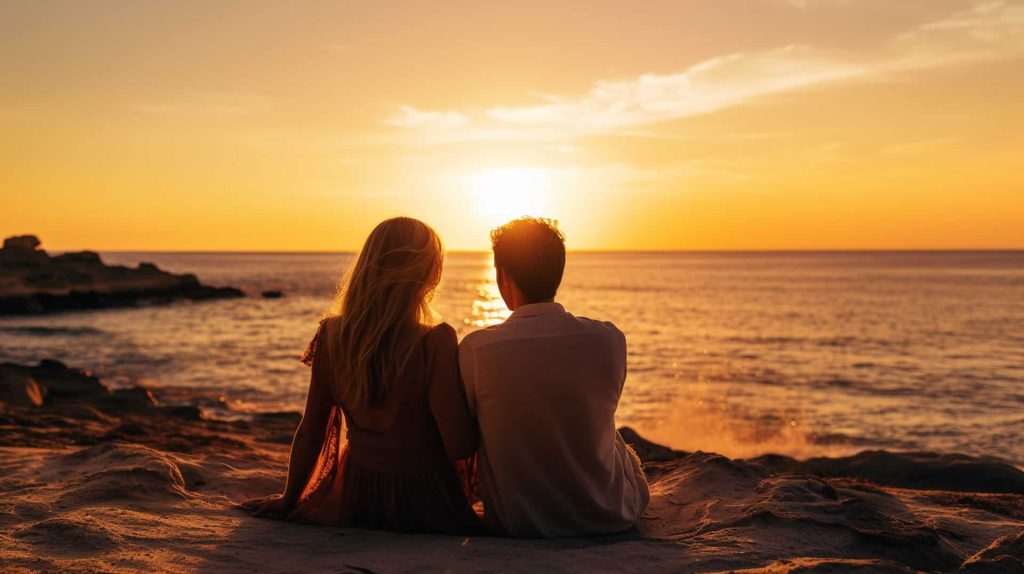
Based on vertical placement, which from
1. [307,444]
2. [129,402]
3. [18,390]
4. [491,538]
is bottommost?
[129,402]

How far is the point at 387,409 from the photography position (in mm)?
3732

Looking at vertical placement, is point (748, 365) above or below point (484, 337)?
below

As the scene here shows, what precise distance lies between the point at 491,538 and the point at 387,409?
2.73 ft

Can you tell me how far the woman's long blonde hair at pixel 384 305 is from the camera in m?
3.58

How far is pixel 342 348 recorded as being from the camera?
3.69 m

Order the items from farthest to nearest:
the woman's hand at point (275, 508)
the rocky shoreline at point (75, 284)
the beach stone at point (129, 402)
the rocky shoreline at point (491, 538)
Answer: the rocky shoreline at point (75, 284)
the beach stone at point (129, 402)
the woman's hand at point (275, 508)
the rocky shoreline at point (491, 538)

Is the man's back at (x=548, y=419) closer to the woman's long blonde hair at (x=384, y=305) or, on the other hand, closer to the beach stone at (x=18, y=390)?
the woman's long blonde hair at (x=384, y=305)

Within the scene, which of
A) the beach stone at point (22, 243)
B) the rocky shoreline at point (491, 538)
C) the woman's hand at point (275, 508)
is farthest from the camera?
the beach stone at point (22, 243)

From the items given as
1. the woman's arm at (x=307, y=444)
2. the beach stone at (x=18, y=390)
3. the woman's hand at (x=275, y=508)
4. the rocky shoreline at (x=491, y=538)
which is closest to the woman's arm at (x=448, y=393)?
the rocky shoreline at (x=491, y=538)

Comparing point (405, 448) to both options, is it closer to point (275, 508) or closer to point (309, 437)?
point (309, 437)

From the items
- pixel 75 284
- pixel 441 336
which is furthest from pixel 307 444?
pixel 75 284

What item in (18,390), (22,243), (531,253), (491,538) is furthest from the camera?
(22,243)

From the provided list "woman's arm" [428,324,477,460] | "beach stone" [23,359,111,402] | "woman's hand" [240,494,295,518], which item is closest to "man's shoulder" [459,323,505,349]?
"woman's arm" [428,324,477,460]

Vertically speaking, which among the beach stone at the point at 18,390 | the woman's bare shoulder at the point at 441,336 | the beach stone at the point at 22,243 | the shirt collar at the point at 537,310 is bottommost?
the beach stone at the point at 18,390
